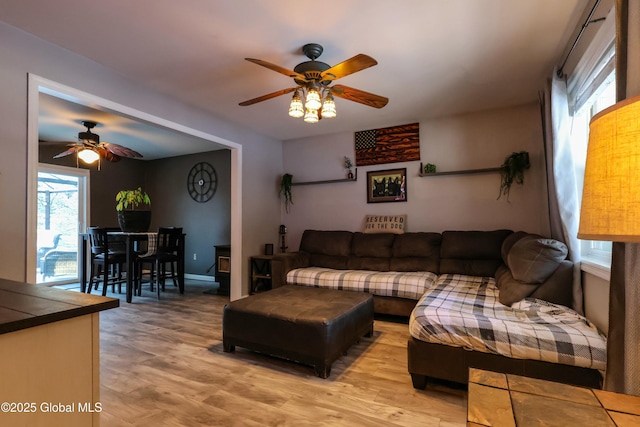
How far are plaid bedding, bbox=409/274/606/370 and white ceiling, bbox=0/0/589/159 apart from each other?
1.97 m

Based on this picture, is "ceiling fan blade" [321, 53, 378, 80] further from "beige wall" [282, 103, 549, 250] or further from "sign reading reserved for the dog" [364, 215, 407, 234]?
"sign reading reserved for the dog" [364, 215, 407, 234]

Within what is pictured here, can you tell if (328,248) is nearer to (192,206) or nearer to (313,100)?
(313,100)

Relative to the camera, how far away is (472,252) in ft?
11.8

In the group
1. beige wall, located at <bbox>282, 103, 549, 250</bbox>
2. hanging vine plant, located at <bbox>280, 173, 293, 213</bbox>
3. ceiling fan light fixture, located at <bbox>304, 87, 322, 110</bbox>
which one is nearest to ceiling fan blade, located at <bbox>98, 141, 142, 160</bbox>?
hanging vine plant, located at <bbox>280, 173, 293, 213</bbox>

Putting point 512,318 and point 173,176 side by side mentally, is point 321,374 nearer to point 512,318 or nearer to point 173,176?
point 512,318

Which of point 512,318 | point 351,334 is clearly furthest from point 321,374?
point 512,318

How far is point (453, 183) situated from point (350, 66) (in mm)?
2539

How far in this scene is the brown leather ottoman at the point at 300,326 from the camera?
219cm

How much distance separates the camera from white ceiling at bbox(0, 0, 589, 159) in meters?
2.00

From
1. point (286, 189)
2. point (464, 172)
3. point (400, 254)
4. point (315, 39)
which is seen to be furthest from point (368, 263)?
point (315, 39)

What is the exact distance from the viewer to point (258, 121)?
4242 millimetres

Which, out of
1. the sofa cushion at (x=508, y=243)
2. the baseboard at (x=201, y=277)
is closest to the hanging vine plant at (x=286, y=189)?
the baseboard at (x=201, y=277)

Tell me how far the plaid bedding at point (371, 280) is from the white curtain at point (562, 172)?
1.32 metres

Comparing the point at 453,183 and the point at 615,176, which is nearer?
the point at 615,176
